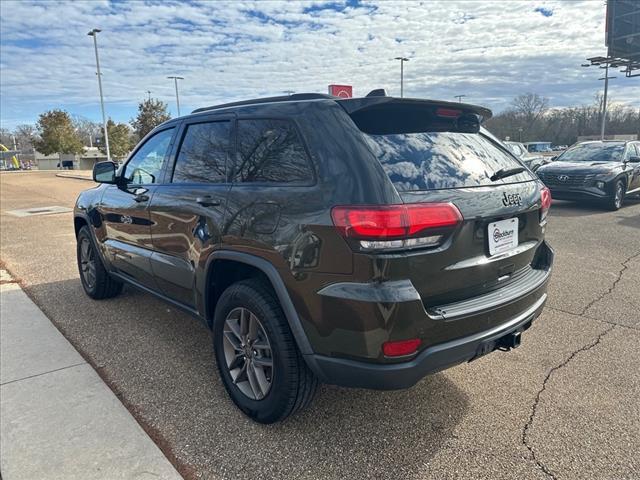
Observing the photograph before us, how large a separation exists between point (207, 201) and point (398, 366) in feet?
5.05

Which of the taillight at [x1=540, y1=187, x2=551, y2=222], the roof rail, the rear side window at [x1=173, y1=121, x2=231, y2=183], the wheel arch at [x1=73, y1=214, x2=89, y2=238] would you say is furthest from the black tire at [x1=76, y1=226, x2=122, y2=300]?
the taillight at [x1=540, y1=187, x2=551, y2=222]

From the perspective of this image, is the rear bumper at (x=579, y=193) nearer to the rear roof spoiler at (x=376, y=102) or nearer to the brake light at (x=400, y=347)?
the rear roof spoiler at (x=376, y=102)

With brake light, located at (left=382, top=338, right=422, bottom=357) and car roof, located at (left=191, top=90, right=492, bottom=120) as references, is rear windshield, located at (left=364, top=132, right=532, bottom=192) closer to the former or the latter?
car roof, located at (left=191, top=90, right=492, bottom=120)

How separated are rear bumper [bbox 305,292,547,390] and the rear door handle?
111 centimetres

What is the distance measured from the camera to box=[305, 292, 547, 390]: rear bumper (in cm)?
208

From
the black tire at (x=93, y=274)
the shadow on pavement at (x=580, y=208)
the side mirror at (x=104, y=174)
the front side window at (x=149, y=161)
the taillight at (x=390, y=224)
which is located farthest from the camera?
the shadow on pavement at (x=580, y=208)

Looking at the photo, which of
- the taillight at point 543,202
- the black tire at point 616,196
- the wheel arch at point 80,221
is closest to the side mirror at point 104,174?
the wheel arch at point 80,221

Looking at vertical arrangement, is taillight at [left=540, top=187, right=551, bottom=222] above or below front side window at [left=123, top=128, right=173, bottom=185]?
below

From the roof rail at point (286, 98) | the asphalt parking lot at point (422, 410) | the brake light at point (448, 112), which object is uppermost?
the roof rail at point (286, 98)

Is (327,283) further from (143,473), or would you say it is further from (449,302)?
(143,473)

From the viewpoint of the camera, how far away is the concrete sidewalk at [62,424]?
2301 mm

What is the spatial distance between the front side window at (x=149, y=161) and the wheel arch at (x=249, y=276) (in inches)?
43.9

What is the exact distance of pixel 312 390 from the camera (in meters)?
2.46

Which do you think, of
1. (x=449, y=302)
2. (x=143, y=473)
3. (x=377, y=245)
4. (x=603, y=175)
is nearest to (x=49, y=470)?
(x=143, y=473)
